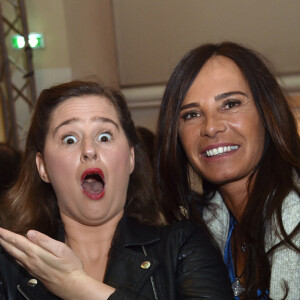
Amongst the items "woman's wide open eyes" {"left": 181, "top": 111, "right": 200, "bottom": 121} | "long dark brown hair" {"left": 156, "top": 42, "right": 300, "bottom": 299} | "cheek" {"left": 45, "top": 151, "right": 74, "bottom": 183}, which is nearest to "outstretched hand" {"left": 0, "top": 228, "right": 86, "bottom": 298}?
"cheek" {"left": 45, "top": 151, "right": 74, "bottom": 183}

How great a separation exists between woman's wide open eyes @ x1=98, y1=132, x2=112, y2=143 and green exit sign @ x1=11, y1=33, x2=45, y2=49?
97.9 inches

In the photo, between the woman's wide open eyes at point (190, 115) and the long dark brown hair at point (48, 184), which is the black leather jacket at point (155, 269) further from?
the woman's wide open eyes at point (190, 115)

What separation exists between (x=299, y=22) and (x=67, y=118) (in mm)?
2701

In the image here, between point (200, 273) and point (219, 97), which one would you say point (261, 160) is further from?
point (200, 273)

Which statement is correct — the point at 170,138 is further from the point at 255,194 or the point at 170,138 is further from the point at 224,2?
the point at 224,2

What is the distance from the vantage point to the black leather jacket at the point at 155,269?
165 cm

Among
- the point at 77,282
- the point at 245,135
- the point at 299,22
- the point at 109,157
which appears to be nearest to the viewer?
the point at 77,282

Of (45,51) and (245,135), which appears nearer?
(245,135)

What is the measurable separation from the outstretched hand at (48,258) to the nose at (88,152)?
29 centimetres

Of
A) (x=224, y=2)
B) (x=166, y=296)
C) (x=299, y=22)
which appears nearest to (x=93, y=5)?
(x=224, y=2)

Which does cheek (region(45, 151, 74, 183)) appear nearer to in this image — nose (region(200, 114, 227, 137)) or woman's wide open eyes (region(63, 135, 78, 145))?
woman's wide open eyes (region(63, 135, 78, 145))

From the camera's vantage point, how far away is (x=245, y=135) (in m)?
1.97

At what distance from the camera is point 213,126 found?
6.30 feet

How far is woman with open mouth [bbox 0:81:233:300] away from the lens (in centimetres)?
161
